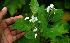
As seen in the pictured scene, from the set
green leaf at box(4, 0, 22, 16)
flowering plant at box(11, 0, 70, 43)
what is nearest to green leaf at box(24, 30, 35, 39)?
flowering plant at box(11, 0, 70, 43)

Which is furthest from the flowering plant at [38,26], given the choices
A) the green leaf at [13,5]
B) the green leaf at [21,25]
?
the green leaf at [13,5]

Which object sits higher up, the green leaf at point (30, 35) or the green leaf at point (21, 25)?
the green leaf at point (21, 25)

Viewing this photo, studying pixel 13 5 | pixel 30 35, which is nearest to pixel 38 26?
pixel 30 35

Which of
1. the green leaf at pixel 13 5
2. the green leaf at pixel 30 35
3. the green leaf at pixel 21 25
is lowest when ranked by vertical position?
the green leaf at pixel 30 35

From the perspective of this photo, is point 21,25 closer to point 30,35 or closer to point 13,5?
point 30,35

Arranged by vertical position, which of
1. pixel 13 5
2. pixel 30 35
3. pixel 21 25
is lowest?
pixel 30 35

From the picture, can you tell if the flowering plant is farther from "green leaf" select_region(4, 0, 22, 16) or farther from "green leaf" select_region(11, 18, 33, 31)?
"green leaf" select_region(4, 0, 22, 16)

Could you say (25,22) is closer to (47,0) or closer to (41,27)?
(41,27)

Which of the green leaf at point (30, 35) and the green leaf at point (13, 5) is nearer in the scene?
the green leaf at point (30, 35)

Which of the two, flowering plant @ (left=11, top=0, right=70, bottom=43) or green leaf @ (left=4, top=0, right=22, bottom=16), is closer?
flowering plant @ (left=11, top=0, right=70, bottom=43)

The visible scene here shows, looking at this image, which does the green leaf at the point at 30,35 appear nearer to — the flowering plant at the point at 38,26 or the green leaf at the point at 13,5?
the flowering plant at the point at 38,26

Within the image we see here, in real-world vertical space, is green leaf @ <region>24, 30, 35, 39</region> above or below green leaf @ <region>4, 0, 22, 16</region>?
below
